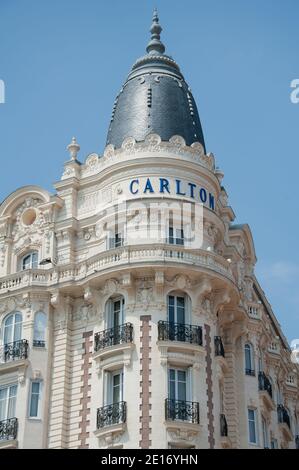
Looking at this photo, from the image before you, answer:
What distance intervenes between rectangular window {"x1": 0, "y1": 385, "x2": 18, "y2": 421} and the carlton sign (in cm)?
1018

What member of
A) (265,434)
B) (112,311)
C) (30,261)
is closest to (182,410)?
(112,311)

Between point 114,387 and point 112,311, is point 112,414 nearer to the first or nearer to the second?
point 114,387

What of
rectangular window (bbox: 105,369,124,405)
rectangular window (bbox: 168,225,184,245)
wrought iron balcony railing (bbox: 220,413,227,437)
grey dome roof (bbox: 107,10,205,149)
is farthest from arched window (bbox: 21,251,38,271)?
wrought iron balcony railing (bbox: 220,413,227,437)

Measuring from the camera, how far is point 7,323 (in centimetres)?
4384

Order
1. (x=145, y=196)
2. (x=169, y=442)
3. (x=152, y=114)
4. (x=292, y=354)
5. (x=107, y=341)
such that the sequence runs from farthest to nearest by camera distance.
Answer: (x=292, y=354) < (x=152, y=114) < (x=145, y=196) < (x=107, y=341) < (x=169, y=442)

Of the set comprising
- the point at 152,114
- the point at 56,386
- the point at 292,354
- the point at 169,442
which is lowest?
the point at 169,442

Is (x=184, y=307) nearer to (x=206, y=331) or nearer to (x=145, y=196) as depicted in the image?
(x=206, y=331)

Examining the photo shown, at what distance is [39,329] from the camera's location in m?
43.0

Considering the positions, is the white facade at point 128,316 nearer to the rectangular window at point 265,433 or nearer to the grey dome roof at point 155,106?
the rectangular window at point 265,433

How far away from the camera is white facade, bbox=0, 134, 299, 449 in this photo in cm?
3962

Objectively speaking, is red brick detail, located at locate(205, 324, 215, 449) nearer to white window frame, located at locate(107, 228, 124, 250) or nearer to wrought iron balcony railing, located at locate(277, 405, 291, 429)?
white window frame, located at locate(107, 228, 124, 250)

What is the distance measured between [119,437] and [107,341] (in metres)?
4.26

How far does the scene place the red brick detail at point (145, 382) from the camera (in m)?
38.2

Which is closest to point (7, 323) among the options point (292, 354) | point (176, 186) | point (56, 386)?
point (56, 386)
